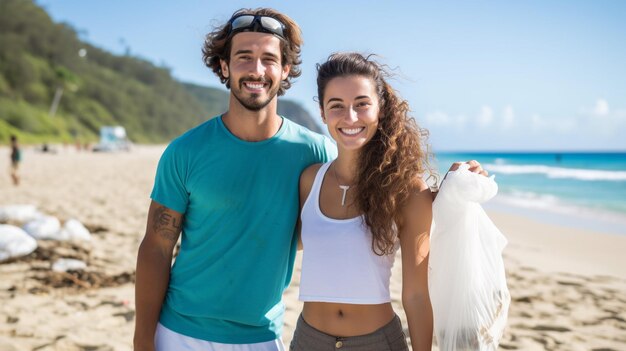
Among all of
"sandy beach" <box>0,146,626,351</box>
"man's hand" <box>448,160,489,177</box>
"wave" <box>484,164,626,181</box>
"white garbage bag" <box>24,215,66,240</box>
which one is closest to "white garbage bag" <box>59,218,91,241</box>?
"white garbage bag" <box>24,215,66,240</box>

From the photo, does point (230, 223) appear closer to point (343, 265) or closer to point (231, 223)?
point (231, 223)

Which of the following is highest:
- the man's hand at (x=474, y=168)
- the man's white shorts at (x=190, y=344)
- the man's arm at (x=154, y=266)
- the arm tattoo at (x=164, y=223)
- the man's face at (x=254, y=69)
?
the man's face at (x=254, y=69)

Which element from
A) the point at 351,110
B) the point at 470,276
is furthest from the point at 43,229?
the point at 470,276

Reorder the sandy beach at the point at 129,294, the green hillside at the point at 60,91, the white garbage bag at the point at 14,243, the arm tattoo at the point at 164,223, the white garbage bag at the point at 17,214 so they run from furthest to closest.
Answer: the green hillside at the point at 60,91 < the white garbage bag at the point at 17,214 < the white garbage bag at the point at 14,243 < the sandy beach at the point at 129,294 < the arm tattoo at the point at 164,223

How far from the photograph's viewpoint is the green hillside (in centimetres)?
4731

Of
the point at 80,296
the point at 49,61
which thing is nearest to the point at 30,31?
the point at 49,61

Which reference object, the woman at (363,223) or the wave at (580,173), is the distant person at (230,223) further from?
the wave at (580,173)

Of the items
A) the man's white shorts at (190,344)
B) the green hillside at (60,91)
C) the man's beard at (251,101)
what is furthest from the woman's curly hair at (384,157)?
the green hillside at (60,91)

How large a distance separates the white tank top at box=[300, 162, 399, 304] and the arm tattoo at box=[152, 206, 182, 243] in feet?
2.17

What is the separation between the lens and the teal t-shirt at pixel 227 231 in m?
2.33

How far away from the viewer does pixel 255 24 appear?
2512 millimetres

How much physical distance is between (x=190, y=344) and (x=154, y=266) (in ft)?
1.33

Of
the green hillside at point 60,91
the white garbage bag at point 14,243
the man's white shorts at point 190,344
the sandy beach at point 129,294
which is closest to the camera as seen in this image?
the man's white shorts at point 190,344

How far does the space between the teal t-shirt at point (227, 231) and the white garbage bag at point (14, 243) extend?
4462mm
